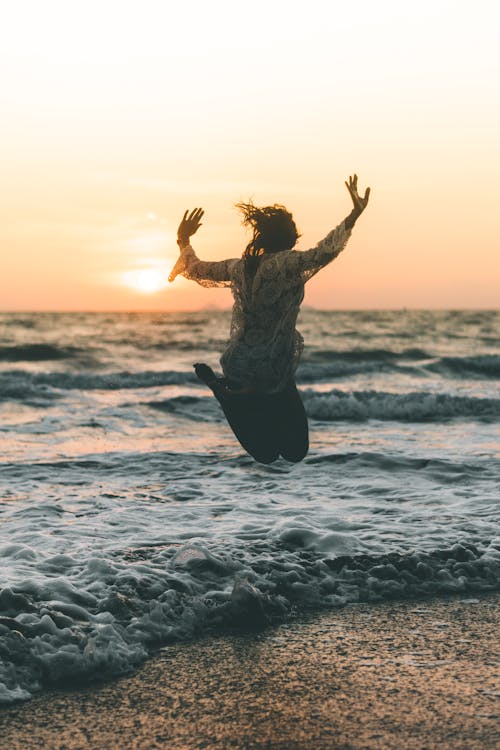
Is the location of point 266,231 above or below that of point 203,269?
above

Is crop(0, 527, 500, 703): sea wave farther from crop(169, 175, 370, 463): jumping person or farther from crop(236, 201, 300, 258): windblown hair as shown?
crop(236, 201, 300, 258): windblown hair

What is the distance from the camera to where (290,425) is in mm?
6074

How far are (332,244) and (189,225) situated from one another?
1.47m

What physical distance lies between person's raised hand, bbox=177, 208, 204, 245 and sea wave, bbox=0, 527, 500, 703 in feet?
7.53

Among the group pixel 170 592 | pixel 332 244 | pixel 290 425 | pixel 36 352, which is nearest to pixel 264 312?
pixel 332 244

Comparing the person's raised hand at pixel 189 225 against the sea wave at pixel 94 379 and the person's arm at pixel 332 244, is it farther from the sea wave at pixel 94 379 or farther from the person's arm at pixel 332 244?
the sea wave at pixel 94 379

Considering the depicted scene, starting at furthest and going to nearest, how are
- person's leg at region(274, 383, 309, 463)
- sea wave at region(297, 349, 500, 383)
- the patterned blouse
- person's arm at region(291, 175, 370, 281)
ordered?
1. sea wave at region(297, 349, 500, 383)
2. person's leg at region(274, 383, 309, 463)
3. the patterned blouse
4. person's arm at region(291, 175, 370, 281)

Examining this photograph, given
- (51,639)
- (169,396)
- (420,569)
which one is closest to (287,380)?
(420,569)

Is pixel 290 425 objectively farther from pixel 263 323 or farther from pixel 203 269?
pixel 203 269

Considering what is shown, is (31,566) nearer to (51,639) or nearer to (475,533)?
(51,639)

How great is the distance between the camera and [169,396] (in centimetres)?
1981

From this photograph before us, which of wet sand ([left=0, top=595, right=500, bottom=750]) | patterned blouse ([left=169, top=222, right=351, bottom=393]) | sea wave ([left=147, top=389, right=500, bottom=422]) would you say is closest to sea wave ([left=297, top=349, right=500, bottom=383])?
sea wave ([left=147, top=389, right=500, bottom=422])

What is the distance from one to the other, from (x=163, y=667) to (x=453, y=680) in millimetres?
1476

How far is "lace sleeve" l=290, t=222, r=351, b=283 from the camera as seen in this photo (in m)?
5.19
